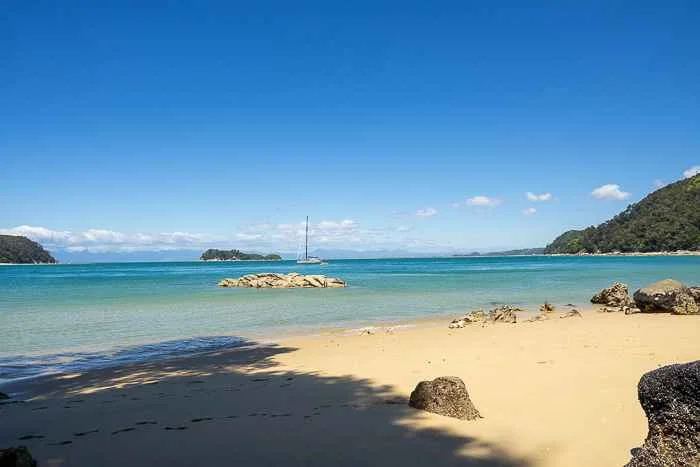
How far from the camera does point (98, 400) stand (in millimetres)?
7145

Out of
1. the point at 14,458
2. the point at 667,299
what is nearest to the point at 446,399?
the point at 14,458

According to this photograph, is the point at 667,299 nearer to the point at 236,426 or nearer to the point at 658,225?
the point at 236,426

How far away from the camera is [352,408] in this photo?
6.05 meters

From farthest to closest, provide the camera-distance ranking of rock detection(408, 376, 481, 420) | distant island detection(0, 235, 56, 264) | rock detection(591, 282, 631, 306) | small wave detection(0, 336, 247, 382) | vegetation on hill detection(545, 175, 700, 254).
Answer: distant island detection(0, 235, 56, 264)
vegetation on hill detection(545, 175, 700, 254)
rock detection(591, 282, 631, 306)
small wave detection(0, 336, 247, 382)
rock detection(408, 376, 481, 420)

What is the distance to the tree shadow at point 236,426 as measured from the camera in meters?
4.49

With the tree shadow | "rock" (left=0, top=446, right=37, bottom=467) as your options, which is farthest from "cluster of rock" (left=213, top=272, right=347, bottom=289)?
"rock" (left=0, top=446, right=37, bottom=467)

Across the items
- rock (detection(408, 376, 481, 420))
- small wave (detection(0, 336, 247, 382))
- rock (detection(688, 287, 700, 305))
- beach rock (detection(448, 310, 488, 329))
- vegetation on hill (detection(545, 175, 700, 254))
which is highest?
vegetation on hill (detection(545, 175, 700, 254))

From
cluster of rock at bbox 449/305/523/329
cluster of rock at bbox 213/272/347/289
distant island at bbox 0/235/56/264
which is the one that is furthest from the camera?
distant island at bbox 0/235/56/264

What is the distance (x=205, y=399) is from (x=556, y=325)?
10.3 metres

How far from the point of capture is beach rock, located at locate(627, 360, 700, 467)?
9.98ft

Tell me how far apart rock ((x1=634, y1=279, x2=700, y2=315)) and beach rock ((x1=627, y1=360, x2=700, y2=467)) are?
14.5 m

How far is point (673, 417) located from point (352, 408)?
3.64 meters

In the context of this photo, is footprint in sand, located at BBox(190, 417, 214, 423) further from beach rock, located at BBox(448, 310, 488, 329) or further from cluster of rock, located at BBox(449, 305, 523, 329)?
cluster of rock, located at BBox(449, 305, 523, 329)

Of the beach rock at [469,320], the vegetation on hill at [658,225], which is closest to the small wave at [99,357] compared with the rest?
the beach rock at [469,320]
